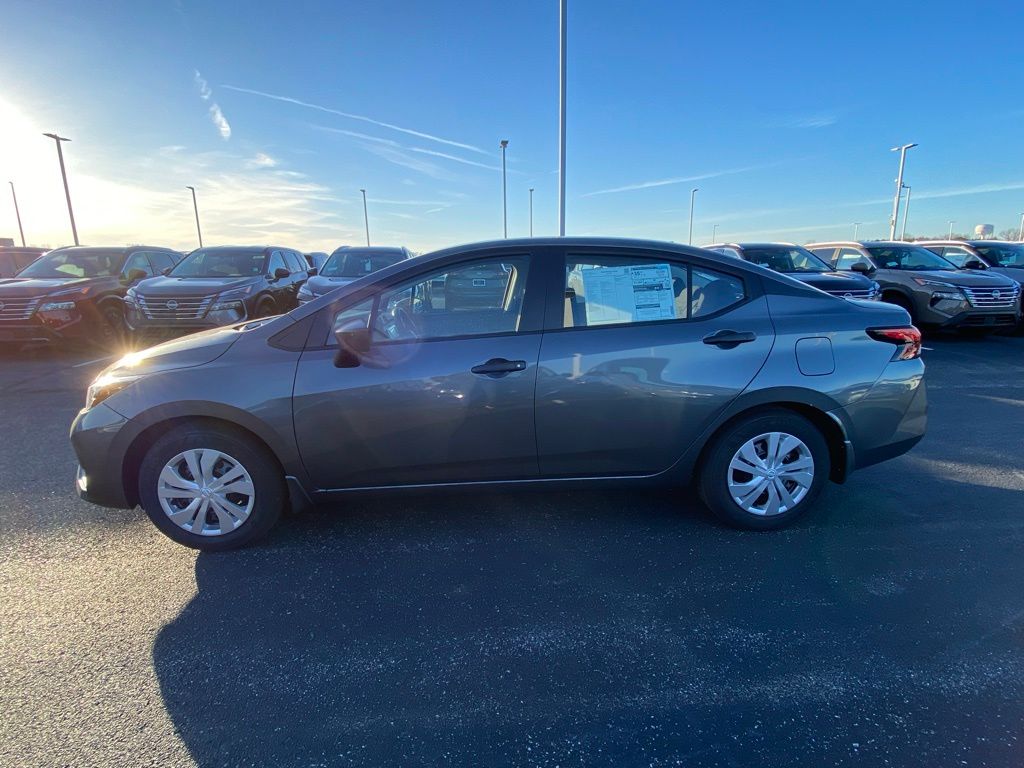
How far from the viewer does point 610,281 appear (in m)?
3.11

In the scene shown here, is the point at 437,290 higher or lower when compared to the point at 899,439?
higher

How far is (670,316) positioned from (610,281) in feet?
1.28

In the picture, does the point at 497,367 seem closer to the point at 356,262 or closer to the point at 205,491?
the point at 205,491

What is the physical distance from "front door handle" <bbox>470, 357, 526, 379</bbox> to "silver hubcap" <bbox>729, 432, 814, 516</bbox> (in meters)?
1.37

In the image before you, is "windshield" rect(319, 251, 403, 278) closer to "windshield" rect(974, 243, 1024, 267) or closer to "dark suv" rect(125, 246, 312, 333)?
"dark suv" rect(125, 246, 312, 333)

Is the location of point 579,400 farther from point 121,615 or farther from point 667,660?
point 121,615

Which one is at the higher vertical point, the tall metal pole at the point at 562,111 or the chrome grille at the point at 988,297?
the tall metal pole at the point at 562,111

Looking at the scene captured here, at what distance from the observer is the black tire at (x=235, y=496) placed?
2.89 metres

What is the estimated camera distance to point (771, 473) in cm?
314

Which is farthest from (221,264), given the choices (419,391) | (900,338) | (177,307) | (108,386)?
(900,338)

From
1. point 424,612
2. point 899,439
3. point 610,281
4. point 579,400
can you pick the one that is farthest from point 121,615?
point 899,439

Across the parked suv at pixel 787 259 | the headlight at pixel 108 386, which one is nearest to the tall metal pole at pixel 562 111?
the parked suv at pixel 787 259

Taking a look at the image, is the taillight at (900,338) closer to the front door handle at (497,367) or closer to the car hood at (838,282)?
the front door handle at (497,367)

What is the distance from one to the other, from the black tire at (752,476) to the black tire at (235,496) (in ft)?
7.95
